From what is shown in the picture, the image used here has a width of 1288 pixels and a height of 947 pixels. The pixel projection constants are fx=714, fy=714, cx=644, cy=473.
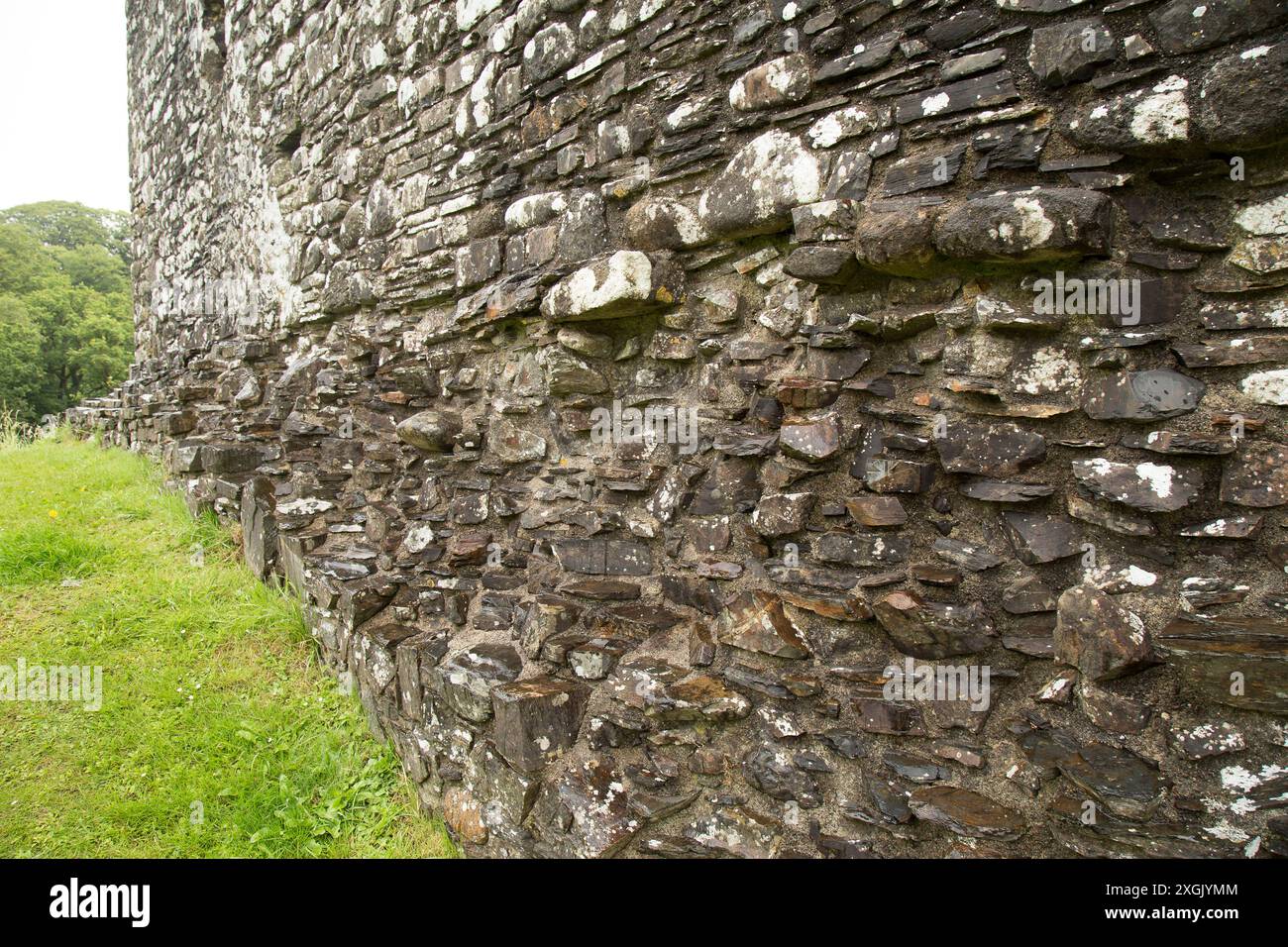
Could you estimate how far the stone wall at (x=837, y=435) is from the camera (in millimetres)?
1668

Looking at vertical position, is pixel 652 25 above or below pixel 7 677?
above

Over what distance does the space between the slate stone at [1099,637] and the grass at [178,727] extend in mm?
2184

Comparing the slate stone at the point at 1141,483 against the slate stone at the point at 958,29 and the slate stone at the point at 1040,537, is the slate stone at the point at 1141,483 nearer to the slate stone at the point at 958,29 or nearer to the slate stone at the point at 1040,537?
the slate stone at the point at 1040,537

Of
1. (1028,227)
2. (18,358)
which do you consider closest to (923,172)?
(1028,227)

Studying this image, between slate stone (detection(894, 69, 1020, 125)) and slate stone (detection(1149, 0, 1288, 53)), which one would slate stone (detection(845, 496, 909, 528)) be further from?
slate stone (detection(1149, 0, 1288, 53))

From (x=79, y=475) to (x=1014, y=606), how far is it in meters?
7.27

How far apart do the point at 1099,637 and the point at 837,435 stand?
2.76 ft

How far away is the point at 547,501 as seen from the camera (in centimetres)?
297

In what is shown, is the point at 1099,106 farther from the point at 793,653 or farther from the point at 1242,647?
the point at 793,653

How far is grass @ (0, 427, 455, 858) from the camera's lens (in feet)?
8.45

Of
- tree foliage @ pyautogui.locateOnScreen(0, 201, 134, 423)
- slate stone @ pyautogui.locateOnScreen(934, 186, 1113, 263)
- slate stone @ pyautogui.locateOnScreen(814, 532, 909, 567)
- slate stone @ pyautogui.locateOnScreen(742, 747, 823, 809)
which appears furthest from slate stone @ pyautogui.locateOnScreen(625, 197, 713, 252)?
tree foliage @ pyautogui.locateOnScreen(0, 201, 134, 423)

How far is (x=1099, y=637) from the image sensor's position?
5.65ft

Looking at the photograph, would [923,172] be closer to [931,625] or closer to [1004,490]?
[1004,490]

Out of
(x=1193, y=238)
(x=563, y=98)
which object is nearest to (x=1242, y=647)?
(x=1193, y=238)
